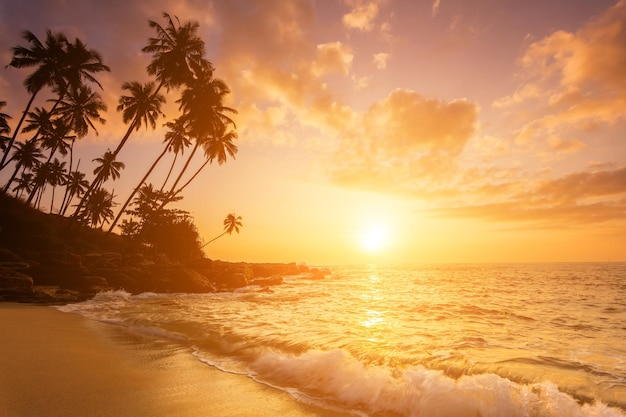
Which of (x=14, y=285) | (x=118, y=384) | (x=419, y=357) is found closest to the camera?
(x=118, y=384)

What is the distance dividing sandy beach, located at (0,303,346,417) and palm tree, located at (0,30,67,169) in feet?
98.8

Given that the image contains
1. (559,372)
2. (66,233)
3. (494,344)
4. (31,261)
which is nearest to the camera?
(559,372)

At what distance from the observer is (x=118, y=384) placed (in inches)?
197

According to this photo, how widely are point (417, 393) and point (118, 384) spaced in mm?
4432

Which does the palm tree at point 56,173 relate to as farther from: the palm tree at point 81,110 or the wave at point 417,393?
the wave at point 417,393

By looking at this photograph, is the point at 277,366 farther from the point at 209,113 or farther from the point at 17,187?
the point at 17,187

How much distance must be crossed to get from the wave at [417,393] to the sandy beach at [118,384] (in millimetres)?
575

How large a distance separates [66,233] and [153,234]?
28.4 feet

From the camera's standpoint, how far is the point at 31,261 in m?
21.1

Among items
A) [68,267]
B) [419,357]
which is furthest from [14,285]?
[419,357]

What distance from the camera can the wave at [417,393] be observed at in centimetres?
458

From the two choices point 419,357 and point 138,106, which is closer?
point 419,357

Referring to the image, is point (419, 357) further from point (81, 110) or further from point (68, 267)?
point (81, 110)

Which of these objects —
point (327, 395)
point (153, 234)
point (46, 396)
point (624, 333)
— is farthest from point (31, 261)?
point (624, 333)
